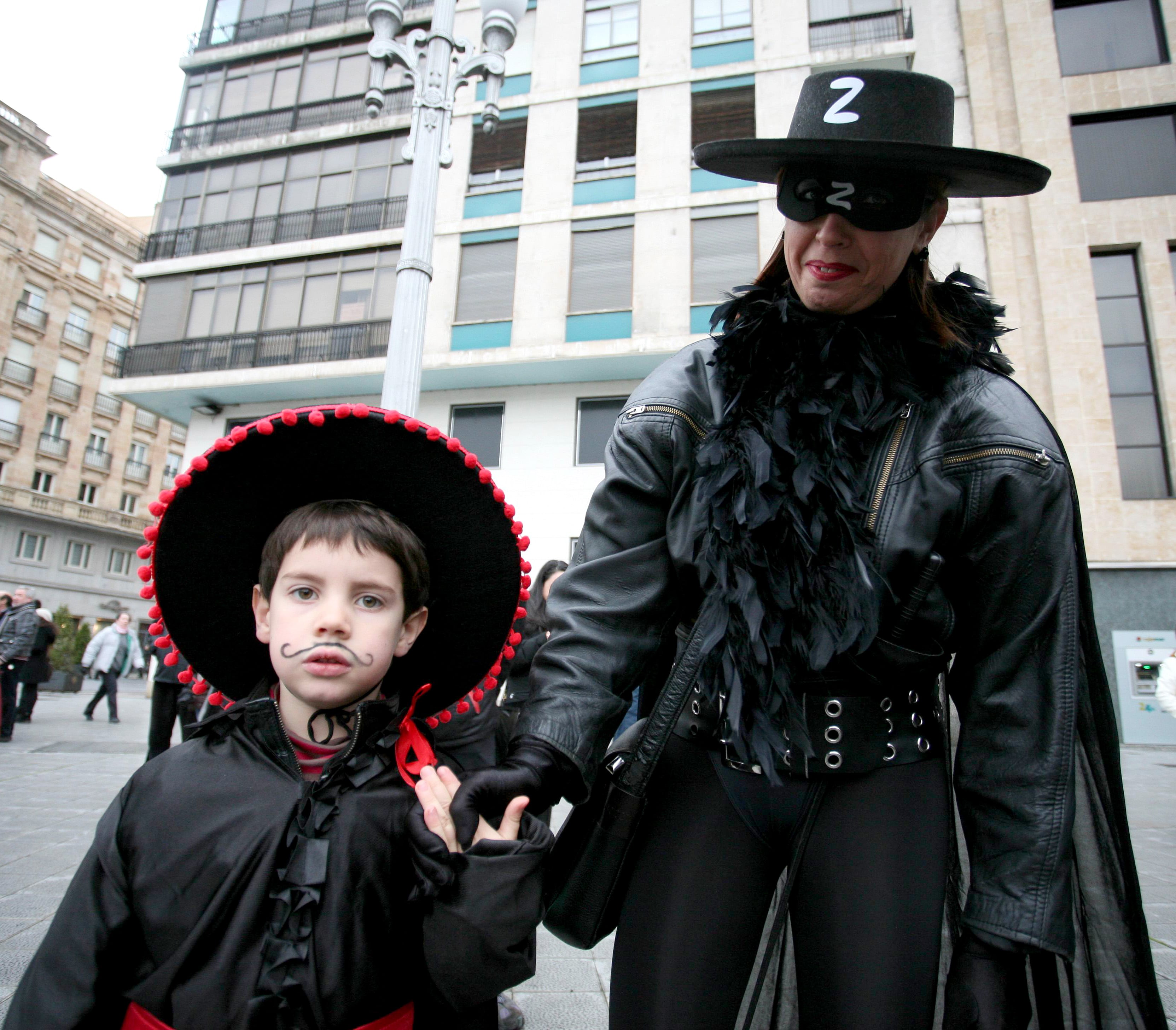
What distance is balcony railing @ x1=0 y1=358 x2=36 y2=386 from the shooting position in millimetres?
37031

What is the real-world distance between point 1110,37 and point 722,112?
24.8ft

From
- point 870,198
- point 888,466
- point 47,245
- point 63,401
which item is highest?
point 47,245

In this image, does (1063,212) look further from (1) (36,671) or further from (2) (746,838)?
(1) (36,671)

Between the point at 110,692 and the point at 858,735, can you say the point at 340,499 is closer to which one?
the point at 858,735

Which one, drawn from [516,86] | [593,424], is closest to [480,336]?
[593,424]

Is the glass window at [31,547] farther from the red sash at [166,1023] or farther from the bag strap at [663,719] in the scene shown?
the bag strap at [663,719]

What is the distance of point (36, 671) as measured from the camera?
10953mm

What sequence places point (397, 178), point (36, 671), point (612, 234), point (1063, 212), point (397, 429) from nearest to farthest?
1. point (397, 429)
2. point (36, 671)
3. point (1063, 212)
4. point (612, 234)
5. point (397, 178)

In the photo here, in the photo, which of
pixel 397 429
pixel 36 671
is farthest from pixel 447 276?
pixel 397 429

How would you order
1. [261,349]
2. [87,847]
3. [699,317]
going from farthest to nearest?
[261,349], [699,317], [87,847]

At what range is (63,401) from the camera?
39.4m

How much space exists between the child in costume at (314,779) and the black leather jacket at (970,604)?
0.85 ft

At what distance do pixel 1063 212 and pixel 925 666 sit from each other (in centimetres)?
1687

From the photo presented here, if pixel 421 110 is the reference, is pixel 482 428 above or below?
above
